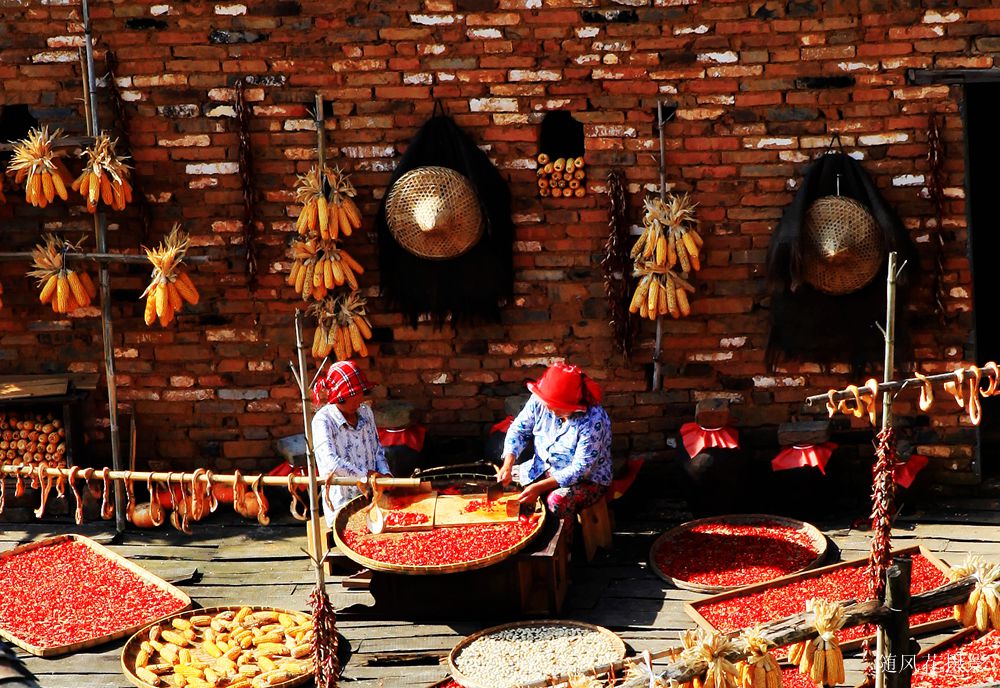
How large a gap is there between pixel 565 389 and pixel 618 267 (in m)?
1.42

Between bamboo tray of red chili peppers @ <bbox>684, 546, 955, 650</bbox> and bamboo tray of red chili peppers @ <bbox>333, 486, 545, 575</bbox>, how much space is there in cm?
107

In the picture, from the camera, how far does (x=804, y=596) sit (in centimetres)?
746

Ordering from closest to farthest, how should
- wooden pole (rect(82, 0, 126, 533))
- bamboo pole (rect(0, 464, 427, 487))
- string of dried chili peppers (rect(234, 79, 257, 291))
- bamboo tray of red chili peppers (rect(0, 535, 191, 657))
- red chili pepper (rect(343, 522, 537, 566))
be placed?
bamboo pole (rect(0, 464, 427, 487)) → red chili pepper (rect(343, 522, 537, 566)) → bamboo tray of red chili peppers (rect(0, 535, 191, 657)) → wooden pole (rect(82, 0, 126, 533)) → string of dried chili peppers (rect(234, 79, 257, 291))

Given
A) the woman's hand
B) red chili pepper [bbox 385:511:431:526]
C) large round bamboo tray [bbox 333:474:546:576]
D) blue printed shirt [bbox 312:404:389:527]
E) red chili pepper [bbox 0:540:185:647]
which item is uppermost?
blue printed shirt [bbox 312:404:389:527]

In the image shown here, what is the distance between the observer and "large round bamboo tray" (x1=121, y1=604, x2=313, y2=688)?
22.0 feet

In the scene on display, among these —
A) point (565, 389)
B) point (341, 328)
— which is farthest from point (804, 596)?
point (341, 328)

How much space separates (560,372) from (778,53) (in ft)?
9.20

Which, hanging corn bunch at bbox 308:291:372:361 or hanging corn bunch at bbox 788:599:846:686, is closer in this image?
hanging corn bunch at bbox 788:599:846:686

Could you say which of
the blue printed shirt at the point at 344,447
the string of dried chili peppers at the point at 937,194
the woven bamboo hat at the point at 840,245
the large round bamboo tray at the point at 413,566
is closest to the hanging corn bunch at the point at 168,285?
the blue printed shirt at the point at 344,447

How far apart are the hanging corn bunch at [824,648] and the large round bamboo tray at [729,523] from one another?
6.75ft

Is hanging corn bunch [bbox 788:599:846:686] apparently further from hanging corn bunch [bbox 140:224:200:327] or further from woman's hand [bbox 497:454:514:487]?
hanging corn bunch [bbox 140:224:200:327]

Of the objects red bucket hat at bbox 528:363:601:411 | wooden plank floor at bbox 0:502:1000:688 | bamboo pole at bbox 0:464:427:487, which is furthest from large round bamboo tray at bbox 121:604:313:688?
red bucket hat at bbox 528:363:601:411

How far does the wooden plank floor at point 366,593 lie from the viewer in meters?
7.06

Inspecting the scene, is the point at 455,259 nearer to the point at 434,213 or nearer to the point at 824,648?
the point at 434,213
